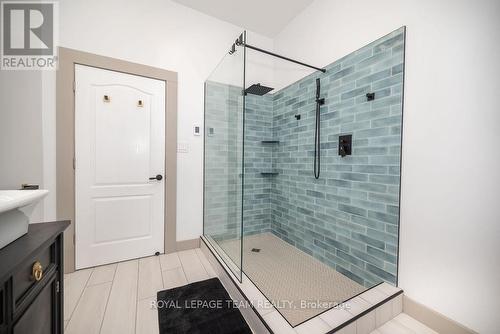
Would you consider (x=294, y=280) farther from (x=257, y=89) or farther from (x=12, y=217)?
(x=257, y=89)

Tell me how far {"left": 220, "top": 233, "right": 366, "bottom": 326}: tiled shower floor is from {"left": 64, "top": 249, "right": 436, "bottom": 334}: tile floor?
27 cm

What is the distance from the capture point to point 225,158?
2.16 m

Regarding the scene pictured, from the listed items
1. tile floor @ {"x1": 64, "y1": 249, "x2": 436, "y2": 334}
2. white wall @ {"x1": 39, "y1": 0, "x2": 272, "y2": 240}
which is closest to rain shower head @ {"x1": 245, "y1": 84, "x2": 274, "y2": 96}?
white wall @ {"x1": 39, "y1": 0, "x2": 272, "y2": 240}

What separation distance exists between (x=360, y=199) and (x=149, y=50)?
2497 mm

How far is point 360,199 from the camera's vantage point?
168 cm

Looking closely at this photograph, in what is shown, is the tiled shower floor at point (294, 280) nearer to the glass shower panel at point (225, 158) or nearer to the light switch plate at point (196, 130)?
the glass shower panel at point (225, 158)

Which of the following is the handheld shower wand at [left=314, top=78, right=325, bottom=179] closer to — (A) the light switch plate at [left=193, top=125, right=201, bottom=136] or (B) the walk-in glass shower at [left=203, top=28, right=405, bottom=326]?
(B) the walk-in glass shower at [left=203, top=28, right=405, bottom=326]

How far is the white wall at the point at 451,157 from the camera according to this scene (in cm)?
106

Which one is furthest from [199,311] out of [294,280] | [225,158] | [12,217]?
[225,158]

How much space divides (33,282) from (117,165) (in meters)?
1.48

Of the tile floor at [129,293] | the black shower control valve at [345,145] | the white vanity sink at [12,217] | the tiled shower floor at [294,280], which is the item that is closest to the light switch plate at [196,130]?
the tiled shower floor at [294,280]

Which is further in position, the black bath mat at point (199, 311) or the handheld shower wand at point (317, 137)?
the handheld shower wand at point (317, 137)

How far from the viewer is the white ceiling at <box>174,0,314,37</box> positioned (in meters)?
2.23

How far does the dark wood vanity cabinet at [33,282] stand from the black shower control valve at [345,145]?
1.90 meters
